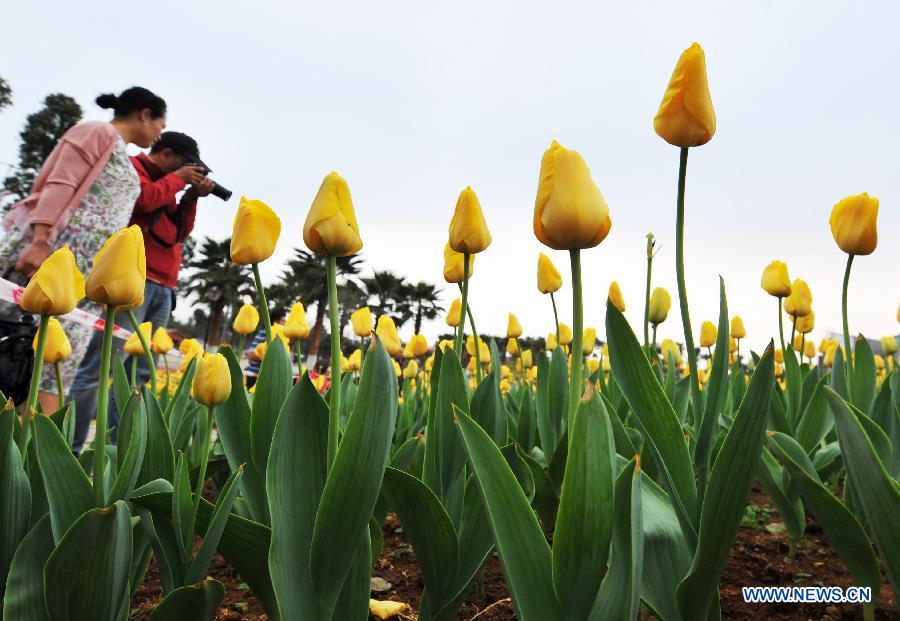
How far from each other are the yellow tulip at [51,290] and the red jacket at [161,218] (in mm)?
2012

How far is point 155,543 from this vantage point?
3.37 ft

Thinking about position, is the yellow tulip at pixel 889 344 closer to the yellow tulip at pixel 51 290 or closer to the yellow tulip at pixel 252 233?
the yellow tulip at pixel 252 233

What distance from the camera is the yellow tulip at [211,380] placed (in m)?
1.13

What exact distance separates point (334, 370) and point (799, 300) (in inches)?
82.8

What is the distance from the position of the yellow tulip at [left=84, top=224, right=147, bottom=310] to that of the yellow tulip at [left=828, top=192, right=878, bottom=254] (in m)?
1.63

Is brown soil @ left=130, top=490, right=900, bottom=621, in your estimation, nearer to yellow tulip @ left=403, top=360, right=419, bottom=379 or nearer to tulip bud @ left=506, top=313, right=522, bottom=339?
tulip bud @ left=506, top=313, right=522, bottom=339

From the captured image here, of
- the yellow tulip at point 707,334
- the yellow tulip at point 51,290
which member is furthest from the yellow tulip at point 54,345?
the yellow tulip at point 707,334

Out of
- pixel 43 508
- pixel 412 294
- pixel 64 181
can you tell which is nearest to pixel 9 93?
pixel 412 294

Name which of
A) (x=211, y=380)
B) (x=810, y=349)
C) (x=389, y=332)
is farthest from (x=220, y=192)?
(x=810, y=349)

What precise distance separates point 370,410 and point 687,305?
0.57m

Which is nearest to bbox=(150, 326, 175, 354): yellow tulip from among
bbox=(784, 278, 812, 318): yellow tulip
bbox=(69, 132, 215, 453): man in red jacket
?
bbox=(69, 132, 215, 453): man in red jacket

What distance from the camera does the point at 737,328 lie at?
334cm

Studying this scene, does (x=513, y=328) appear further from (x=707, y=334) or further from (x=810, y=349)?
(x=810, y=349)

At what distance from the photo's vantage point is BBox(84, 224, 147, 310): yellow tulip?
3.22 ft
